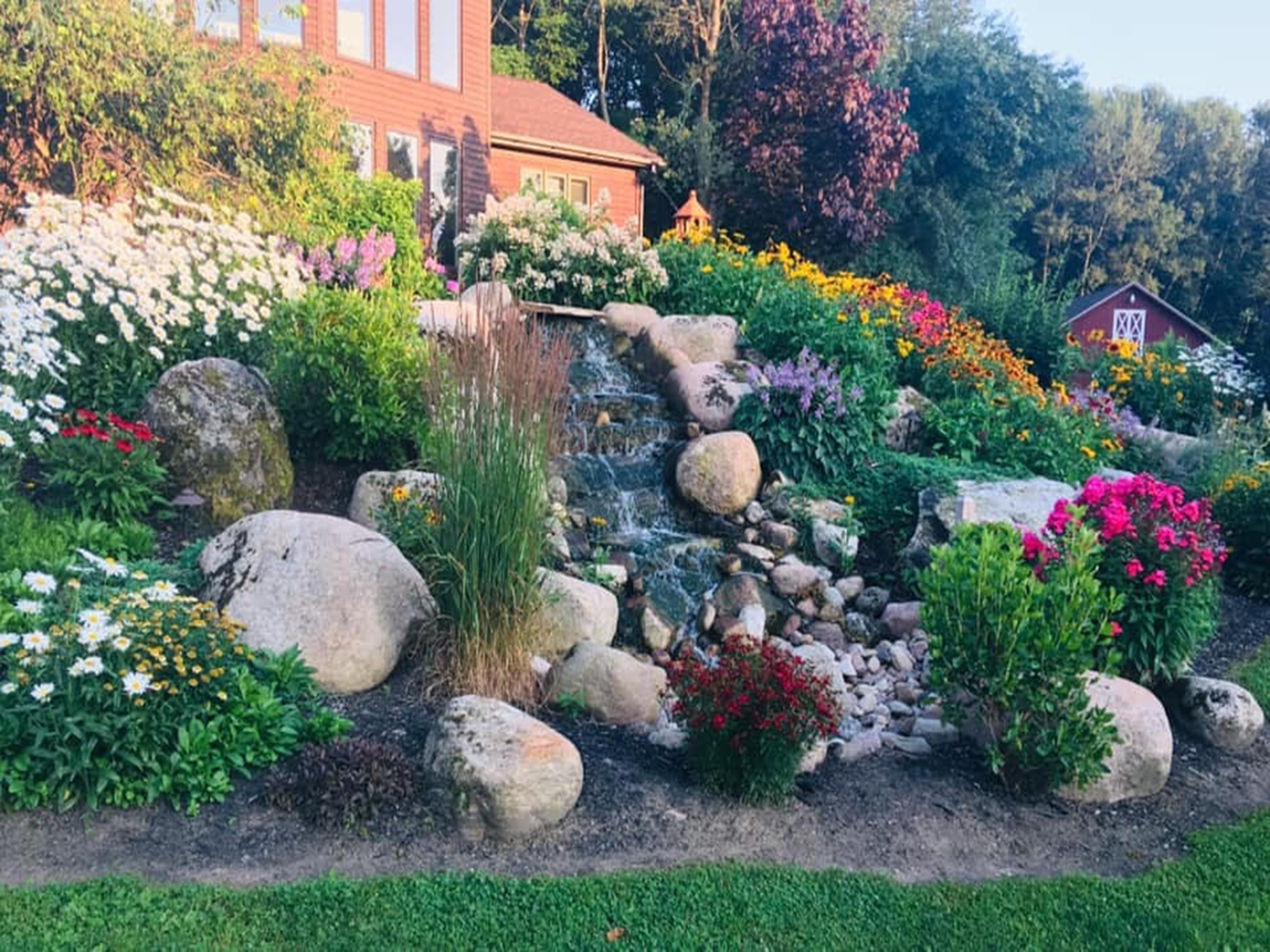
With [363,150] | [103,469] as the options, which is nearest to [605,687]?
[103,469]

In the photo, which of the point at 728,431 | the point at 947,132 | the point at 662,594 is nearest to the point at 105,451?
the point at 662,594

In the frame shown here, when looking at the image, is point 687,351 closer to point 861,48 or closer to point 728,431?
point 728,431

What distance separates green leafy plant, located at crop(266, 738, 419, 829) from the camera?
3.54m

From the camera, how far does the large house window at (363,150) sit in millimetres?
15141

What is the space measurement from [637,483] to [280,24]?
1016 centimetres

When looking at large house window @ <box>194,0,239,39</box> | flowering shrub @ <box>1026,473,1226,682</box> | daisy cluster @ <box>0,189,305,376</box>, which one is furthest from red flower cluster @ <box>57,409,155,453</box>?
large house window @ <box>194,0,239,39</box>

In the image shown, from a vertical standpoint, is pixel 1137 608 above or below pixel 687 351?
below

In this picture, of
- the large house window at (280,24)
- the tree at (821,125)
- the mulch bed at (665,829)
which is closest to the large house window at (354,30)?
the large house window at (280,24)

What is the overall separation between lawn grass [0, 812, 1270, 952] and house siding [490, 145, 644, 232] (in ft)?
49.2

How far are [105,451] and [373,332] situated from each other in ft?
6.12

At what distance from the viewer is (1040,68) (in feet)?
72.3

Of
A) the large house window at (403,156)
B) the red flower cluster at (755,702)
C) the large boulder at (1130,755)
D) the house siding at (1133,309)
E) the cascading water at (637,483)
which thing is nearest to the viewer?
Result: the red flower cluster at (755,702)

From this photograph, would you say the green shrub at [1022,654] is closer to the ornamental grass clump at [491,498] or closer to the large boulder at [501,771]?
the large boulder at [501,771]

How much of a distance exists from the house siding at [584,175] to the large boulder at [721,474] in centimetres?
1063
